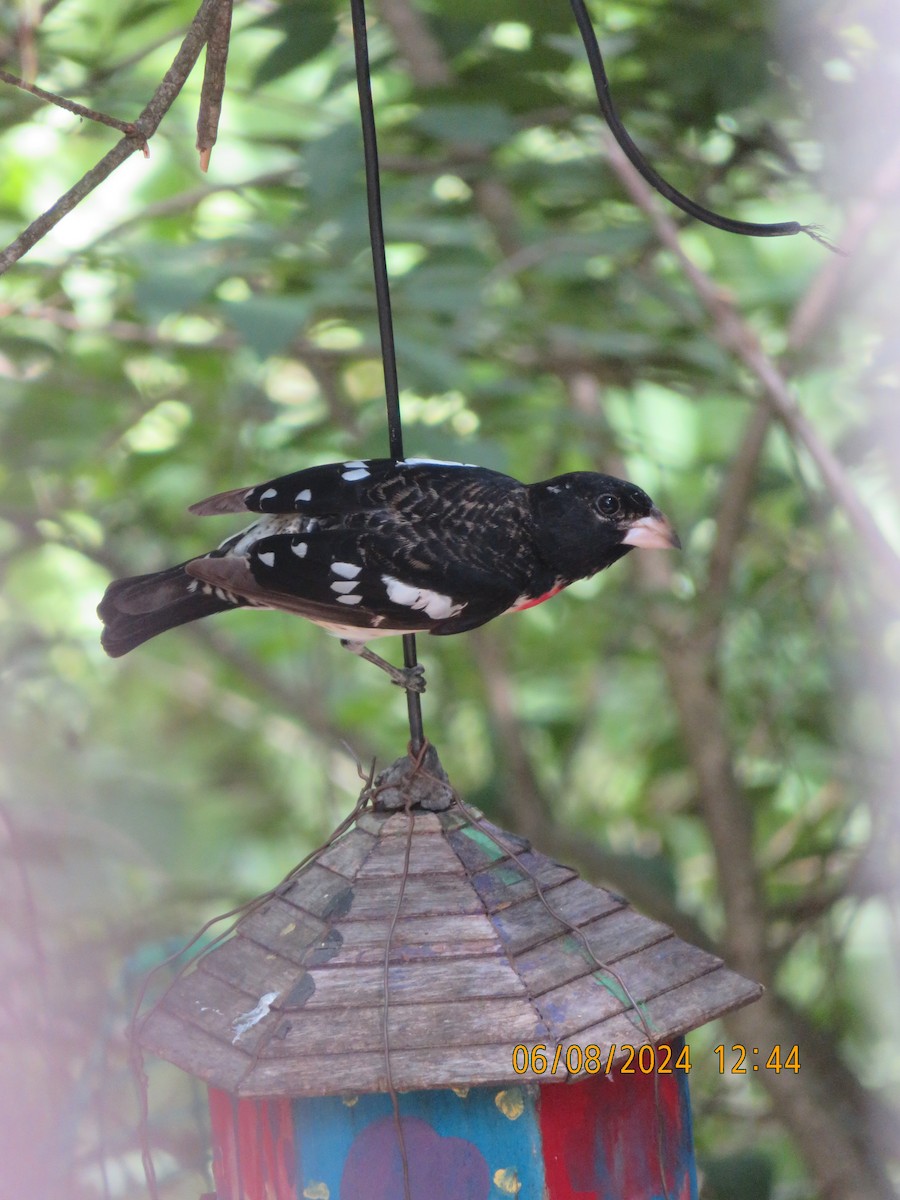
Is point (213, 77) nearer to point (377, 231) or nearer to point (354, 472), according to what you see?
point (377, 231)

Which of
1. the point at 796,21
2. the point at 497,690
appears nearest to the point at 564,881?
the point at 796,21

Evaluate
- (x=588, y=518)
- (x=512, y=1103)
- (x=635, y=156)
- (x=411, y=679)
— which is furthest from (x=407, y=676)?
(x=635, y=156)

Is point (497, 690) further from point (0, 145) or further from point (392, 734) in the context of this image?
point (0, 145)

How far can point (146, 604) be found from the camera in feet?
3.78

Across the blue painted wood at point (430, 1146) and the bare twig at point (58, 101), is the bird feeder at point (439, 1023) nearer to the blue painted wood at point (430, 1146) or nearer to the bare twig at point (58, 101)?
the blue painted wood at point (430, 1146)

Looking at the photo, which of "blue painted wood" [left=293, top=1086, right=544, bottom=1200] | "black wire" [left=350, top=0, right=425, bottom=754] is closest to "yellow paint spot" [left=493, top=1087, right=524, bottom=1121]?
"blue painted wood" [left=293, top=1086, right=544, bottom=1200]

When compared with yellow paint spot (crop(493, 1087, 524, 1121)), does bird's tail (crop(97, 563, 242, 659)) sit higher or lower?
higher


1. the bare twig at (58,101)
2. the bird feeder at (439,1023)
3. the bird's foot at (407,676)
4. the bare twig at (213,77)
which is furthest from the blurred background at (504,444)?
the bare twig at (58,101)

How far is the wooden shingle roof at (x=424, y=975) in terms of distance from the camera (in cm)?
87

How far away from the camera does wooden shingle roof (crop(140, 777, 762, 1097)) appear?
87 cm

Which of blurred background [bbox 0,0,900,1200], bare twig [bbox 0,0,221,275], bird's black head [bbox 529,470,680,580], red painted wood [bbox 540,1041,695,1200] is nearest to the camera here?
bare twig [bbox 0,0,221,275]

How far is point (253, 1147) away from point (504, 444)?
1.50 meters

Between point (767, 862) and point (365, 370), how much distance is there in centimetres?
142
